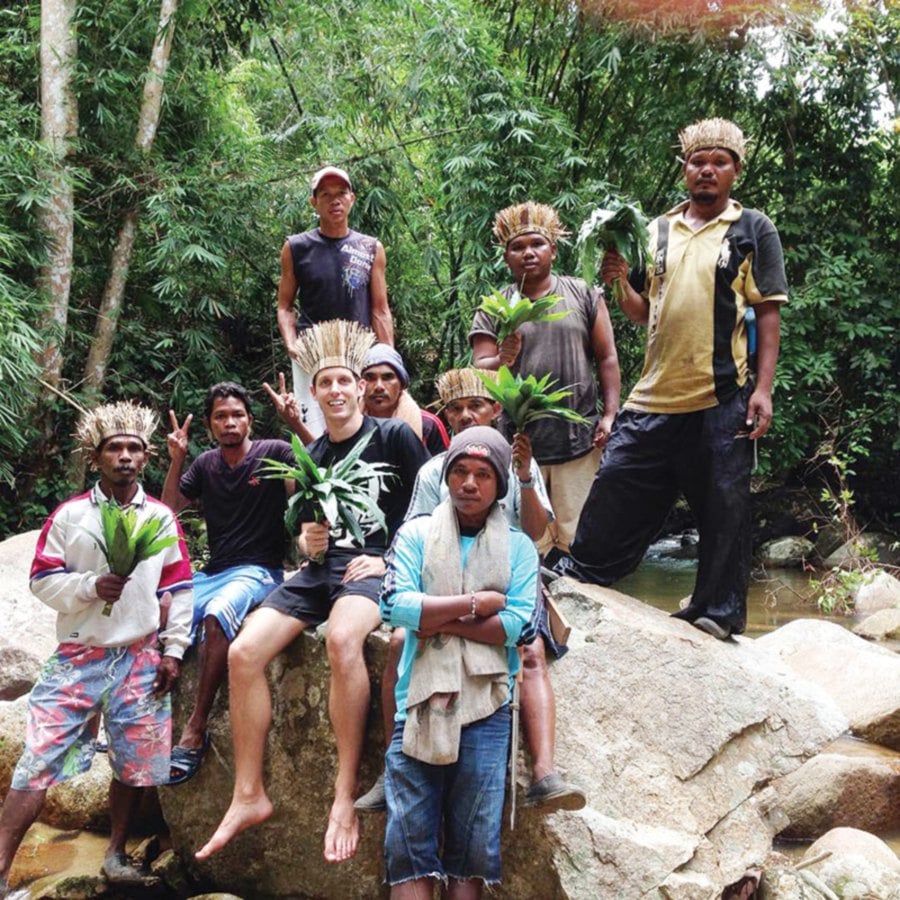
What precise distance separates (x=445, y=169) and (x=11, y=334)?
4489mm

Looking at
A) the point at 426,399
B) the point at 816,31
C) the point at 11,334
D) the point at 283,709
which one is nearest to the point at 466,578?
the point at 283,709

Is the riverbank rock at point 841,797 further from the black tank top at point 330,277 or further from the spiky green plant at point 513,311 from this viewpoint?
the black tank top at point 330,277

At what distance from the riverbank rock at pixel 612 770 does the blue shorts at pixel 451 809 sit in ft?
0.94

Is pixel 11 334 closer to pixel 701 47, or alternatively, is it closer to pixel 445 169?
pixel 445 169

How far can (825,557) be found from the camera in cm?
1181

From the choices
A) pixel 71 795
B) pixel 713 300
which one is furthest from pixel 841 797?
pixel 71 795

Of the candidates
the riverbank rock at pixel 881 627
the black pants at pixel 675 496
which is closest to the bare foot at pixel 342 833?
the black pants at pixel 675 496

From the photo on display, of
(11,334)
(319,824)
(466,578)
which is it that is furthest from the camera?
(11,334)

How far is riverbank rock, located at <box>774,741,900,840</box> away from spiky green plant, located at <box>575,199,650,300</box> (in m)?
2.56

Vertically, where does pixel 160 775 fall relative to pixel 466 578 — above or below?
below

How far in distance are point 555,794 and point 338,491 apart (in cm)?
129

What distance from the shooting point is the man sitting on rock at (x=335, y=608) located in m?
3.23

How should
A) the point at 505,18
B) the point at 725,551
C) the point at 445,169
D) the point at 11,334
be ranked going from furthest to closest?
the point at 505,18 → the point at 445,169 → the point at 11,334 → the point at 725,551

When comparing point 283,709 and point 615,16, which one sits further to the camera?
point 615,16
